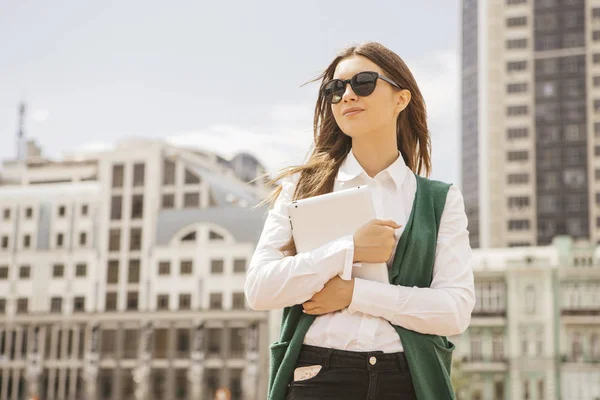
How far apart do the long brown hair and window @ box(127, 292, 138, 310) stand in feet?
220

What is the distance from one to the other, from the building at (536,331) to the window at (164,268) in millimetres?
20544

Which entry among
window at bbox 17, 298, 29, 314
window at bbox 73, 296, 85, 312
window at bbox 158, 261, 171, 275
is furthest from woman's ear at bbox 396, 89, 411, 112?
window at bbox 17, 298, 29, 314

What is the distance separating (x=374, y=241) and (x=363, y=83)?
65cm

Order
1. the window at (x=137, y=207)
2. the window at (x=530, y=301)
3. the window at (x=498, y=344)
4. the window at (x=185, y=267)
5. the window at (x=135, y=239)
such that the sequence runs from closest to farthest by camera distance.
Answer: the window at (x=530, y=301) → the window at (x=498, y=344) → the window at (x=185, y=267) → the window at (x=135, y=239) → the window at (x=137, y=207)

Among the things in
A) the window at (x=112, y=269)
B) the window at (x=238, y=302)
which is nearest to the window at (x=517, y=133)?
the window at (x=238, y=302)

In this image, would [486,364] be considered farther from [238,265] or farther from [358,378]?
[358,378]

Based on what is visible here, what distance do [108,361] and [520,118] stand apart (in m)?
42.7

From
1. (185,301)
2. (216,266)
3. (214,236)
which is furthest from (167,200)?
(185,301)

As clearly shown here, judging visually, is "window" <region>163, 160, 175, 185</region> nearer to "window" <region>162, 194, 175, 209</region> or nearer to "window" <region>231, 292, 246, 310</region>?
"window" <region>162, 194, 175, 209</region>

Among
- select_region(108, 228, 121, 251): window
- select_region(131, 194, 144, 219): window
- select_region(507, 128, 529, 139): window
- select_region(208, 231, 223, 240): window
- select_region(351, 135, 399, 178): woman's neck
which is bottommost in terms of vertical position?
select_region(351, 135, 399, 178): woman's neck

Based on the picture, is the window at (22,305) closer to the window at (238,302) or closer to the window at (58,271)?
the window at (58,271)

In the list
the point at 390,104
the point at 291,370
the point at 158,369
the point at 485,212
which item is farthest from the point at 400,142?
the point at 485,212

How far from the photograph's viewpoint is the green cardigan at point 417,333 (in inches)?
133

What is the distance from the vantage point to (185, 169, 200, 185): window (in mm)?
72000
